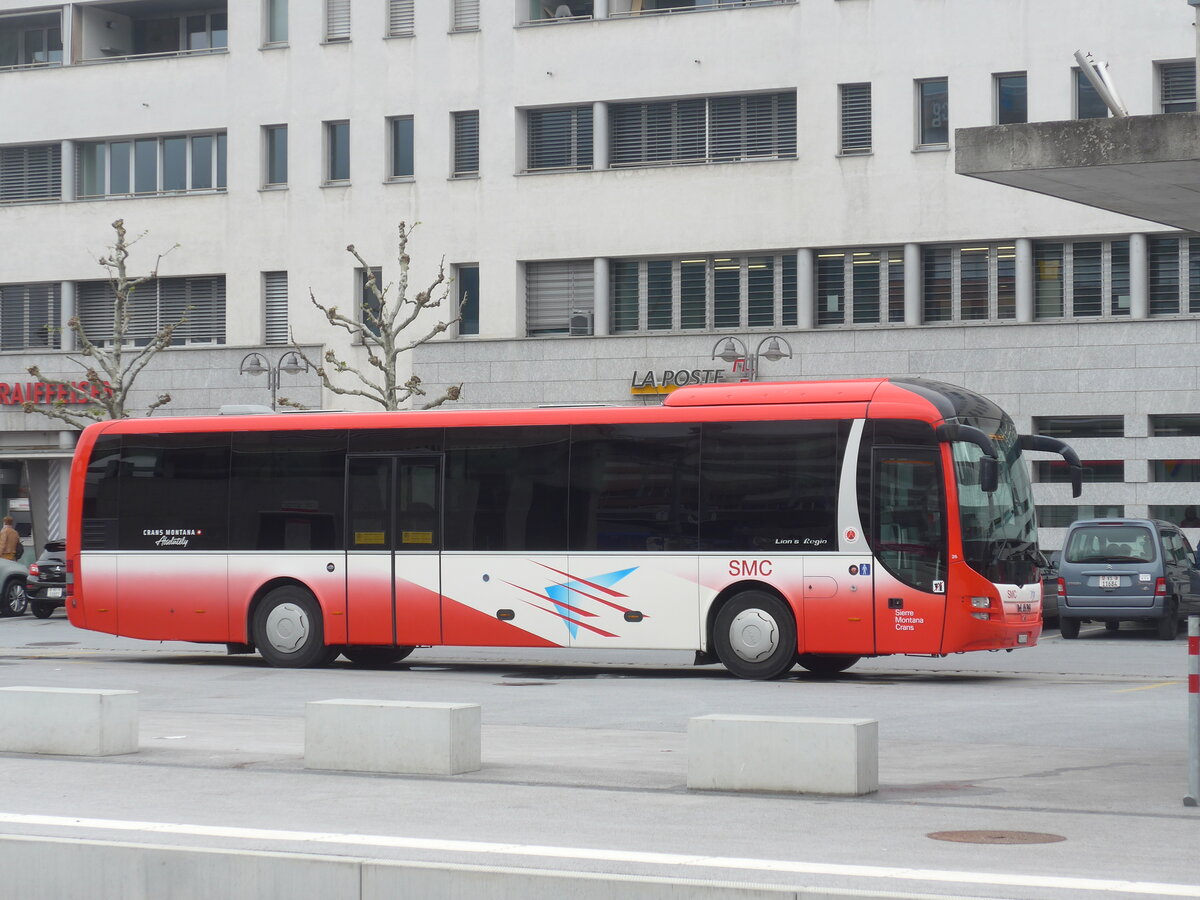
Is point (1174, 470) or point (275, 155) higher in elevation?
point (275, 155)

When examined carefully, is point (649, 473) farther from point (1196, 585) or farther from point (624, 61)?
point (624, 61)

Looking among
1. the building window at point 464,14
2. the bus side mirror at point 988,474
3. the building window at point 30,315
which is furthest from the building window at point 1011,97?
the building window at point 30,315

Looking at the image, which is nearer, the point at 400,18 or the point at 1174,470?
the point at 1174,470

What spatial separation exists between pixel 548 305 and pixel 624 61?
209 inches

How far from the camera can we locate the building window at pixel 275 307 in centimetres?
4191

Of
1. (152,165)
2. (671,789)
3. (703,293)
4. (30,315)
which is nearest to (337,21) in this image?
(152,165)

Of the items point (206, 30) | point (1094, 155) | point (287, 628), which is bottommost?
point (287, 628)

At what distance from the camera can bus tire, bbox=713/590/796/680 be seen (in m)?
20.2

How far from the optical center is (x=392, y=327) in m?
38.8

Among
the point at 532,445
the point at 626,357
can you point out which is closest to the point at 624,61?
the point at 626,357

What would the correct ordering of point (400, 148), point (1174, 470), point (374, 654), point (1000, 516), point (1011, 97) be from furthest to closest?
1. point (400, 148)
2. point (1011, 97)
3. point (1174, 470)
4. point (374, 654)
5. point (1000, 516)

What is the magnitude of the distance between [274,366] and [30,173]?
8.37m

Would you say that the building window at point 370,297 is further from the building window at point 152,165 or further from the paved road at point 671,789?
the paved road at point 671,789

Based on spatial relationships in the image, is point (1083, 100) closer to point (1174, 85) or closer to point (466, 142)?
point (1174, 85)
